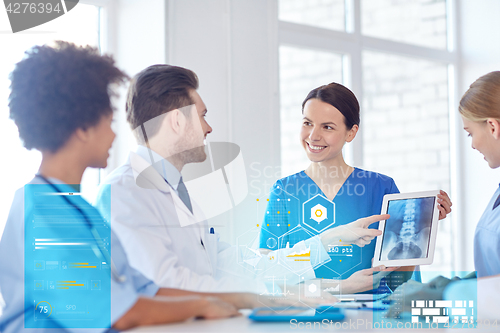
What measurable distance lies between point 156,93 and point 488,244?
1290mm

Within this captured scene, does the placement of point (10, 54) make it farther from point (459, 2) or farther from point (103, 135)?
point (459, 2)

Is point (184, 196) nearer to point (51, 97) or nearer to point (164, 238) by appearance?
point (164, 238)

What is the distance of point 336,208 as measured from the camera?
6.15ft

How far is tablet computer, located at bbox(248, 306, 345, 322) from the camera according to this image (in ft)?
3.47

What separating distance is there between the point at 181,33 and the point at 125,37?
31 cm

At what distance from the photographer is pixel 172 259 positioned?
1.19 meters

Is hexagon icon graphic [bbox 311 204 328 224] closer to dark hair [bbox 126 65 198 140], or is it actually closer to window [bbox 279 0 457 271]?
dark hair [bbox 126 65 198 140]

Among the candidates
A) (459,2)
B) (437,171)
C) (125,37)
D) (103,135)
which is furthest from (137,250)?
(459,2)

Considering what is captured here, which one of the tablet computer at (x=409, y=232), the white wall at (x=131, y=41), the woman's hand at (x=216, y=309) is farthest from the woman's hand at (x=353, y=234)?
the white wall at (x=131, y=41)

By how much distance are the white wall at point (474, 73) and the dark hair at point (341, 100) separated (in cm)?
206

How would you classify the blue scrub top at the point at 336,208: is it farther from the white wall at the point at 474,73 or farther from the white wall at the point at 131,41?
the white wall at the point at 474,73

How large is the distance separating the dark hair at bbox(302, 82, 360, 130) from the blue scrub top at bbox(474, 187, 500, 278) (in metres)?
A: 0.65

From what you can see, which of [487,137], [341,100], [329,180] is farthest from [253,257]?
[487,137]

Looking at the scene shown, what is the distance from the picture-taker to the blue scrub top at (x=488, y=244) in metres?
1.52
